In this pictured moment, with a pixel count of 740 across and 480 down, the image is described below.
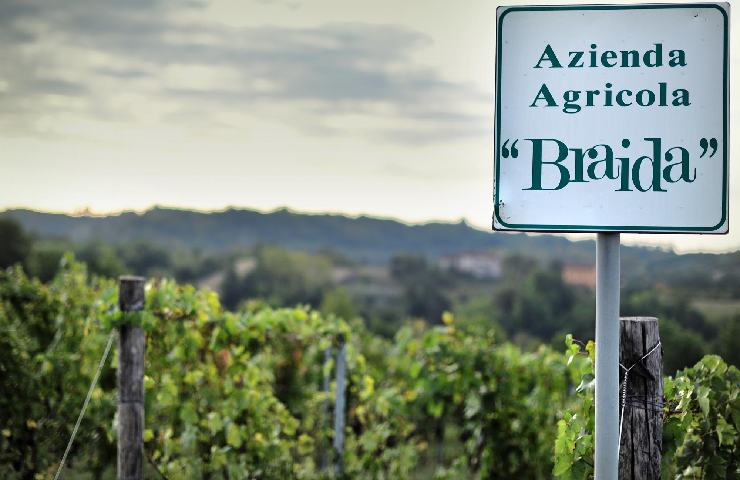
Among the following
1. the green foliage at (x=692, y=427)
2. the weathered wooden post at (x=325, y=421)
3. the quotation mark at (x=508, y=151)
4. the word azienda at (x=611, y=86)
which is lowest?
the weathered wooden post at (x=325, y=421)

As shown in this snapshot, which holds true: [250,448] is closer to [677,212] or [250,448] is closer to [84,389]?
[84,389]

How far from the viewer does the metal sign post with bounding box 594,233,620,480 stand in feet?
8.32

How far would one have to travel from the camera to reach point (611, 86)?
8.32 ft

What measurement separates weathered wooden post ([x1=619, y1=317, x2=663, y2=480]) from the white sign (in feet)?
1.30

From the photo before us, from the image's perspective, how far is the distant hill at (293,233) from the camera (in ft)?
115

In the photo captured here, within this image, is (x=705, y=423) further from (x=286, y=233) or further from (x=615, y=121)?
(x=286, y=233)

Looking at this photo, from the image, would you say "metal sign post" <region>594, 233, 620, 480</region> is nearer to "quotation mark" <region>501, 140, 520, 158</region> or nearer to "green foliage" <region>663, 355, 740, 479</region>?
"quotation mark" <region>501, 140, 520, 158</region>

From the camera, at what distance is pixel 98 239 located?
41156mm

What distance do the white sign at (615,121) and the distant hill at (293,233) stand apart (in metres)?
29.6

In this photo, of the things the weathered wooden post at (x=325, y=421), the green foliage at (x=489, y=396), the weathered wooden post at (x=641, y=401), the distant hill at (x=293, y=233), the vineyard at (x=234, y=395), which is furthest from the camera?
the distant hill at (x=293, y=233)

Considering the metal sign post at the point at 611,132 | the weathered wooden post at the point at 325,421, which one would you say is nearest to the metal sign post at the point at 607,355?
the metal sign post at the point at 611,132

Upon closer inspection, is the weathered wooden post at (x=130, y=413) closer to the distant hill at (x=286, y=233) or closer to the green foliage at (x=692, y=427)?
the green foliage at (x=692, y=427)

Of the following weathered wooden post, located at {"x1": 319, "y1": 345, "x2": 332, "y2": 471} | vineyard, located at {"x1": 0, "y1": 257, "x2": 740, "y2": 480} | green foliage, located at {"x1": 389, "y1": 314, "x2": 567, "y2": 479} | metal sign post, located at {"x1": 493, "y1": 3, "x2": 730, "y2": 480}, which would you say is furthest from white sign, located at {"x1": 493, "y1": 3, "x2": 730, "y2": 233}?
green foliage, located at {"x1": 389, "y1": 314, "x2": 567, "y2": 479}

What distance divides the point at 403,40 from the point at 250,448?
18.2m
